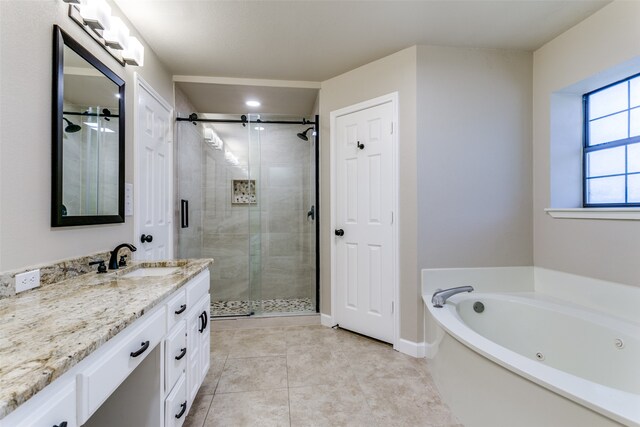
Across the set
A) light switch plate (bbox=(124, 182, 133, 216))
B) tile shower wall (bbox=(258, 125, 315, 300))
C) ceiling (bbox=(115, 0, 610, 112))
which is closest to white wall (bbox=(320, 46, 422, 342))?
ceiling (bbox=(115, 0, 610, 112))

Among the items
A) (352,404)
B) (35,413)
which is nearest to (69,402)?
(35,413)

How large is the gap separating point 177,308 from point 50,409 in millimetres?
733

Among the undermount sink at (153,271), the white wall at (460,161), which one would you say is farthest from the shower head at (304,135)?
the undermount sink at (153,271)

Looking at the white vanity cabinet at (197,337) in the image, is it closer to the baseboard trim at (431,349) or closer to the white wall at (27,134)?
the white wall at (27,134)

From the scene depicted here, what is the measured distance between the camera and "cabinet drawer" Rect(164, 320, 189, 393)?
3.95ft

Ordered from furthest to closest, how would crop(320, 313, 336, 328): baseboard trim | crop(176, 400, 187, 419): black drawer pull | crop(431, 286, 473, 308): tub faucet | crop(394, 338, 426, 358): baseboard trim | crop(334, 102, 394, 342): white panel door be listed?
crop(320, 313, 336, 328): baseboard trim → crop(334, 102, 394, 342): white panel door → crop(394, 338, 426, 358): baseboard trim → crop(431, 286, 473, 308): tub faucet → crop(176, 400, 187, 419): black drawer pull

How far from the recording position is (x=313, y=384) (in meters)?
1.84

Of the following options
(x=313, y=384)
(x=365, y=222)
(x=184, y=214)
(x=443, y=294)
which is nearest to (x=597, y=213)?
(x=443, y=294)

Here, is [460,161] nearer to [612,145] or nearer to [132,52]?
A: [612,145]

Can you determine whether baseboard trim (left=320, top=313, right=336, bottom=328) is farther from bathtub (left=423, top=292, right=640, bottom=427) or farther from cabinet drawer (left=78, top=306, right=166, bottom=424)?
cabinet drawer (left=78, top=306, right=166, bottom=424)

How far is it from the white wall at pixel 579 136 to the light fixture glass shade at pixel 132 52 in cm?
301

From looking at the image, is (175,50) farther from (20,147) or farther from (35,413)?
(35,413)

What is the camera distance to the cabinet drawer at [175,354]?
3.95 ft

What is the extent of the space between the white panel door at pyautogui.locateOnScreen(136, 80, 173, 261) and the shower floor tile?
0.90m
